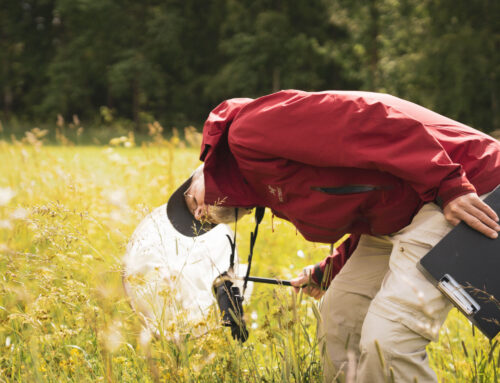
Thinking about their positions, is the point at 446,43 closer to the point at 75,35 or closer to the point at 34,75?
the point at 75,35

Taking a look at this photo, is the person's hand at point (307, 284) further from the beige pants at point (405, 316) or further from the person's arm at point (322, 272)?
the beige pants at point (405, 316)

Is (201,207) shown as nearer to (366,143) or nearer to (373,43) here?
(366,143)

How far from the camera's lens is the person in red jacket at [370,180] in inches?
71.4

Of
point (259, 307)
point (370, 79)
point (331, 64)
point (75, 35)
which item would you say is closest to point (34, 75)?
point (75, 35)

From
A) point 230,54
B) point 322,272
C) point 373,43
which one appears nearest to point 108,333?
point 322,272

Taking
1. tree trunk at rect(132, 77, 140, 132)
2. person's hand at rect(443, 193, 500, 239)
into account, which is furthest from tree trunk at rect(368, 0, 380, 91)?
person's hand at rect(443, 193, 500, 239)

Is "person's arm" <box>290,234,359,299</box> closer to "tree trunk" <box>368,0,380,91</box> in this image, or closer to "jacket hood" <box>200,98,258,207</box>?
Result: "jacket hood" <box>200,98,258,207</box>

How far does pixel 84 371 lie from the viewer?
6.51 feet

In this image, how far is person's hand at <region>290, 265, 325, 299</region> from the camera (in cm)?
A: 252

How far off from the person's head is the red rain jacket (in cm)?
7

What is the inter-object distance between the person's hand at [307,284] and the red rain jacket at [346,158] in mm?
416

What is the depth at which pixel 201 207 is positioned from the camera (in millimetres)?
2336

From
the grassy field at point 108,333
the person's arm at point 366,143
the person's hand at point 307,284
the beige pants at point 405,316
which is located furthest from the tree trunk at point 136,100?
the beige pants at point 405,316

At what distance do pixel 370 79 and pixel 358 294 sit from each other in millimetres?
22749
